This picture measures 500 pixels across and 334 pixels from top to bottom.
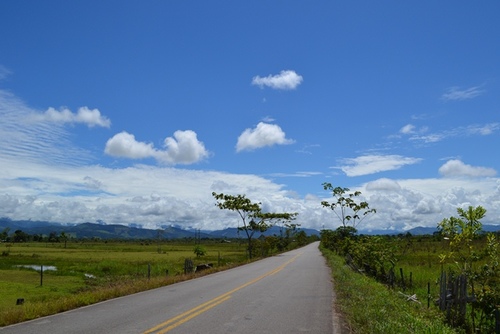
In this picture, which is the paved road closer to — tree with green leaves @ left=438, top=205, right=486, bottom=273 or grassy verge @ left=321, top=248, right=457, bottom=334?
grassy verge @ left=321, top=248, right=457, bottom=334

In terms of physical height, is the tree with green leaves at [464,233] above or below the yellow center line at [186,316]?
above

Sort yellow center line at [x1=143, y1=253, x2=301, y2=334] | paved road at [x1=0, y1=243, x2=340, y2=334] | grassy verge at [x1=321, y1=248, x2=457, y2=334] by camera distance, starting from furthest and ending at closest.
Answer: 1. paved road at [x1=0, y1=243, x2=340, y2=334]
2. yellow center line at [x1=143, y1=253, x2=301, y2=334]
3. grassy verge at [x1=321, y1=248, x2=457, y2=334]

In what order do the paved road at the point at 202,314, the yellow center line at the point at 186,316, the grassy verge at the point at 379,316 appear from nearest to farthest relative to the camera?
the grassy verge at the point at 379,316
the yellow center line at the point at 186,316
the paved road at the point at 202,314

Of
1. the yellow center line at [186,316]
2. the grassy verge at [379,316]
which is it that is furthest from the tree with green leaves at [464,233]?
the yellow center line at [186,316]

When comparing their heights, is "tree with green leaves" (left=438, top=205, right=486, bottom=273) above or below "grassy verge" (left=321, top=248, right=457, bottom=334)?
above

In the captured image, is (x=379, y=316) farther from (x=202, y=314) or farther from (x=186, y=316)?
(x=186, y=316)

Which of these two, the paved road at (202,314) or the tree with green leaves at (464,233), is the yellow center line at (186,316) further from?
the tree with green leaves at (464,233)

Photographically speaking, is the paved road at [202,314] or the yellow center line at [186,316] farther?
the paved road at [202,314]

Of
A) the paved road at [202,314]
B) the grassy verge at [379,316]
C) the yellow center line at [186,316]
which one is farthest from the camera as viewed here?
the paved road at [202,314]

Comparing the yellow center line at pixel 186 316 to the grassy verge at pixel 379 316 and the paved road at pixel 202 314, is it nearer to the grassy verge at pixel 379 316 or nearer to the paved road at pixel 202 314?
the paved road at pixel 202 314

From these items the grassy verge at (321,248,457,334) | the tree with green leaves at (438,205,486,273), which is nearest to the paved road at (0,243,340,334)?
the grassy verge at (321,248,457,334)

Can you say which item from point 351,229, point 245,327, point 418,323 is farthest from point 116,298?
point 351,229

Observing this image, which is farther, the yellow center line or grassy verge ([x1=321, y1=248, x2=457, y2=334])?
the yellow center line

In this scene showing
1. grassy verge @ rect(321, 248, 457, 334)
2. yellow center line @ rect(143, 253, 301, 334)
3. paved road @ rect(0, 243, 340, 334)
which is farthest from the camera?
paved road @ rect(0, 243, 340, 334)
